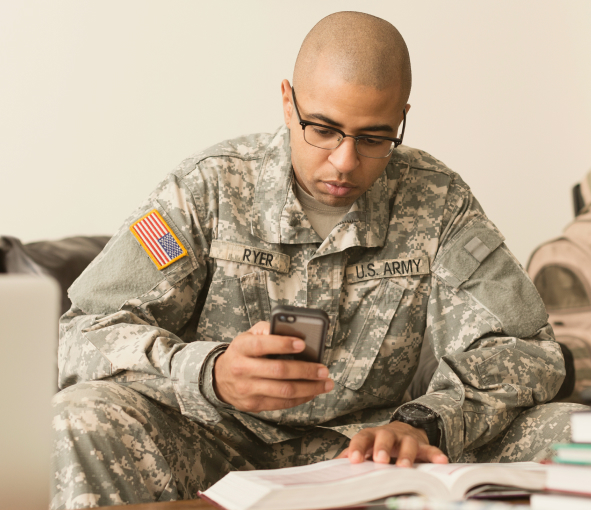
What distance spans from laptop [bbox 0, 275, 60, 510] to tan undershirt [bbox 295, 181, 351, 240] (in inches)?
39.3

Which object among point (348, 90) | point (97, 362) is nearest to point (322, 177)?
point (348, 90)

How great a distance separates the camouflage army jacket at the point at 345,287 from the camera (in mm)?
1265

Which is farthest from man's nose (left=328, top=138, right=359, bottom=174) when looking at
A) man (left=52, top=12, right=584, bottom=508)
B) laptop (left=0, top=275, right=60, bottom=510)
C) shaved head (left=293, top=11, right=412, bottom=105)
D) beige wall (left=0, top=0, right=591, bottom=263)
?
beige wall (left=0, top=0, right=591, bottom=263)

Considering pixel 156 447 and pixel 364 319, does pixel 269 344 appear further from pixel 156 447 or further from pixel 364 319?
pixel 364 319

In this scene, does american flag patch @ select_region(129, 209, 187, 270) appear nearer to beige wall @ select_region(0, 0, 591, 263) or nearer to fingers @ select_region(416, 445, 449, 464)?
fingers @ select_region(416, 445, 449, 464)

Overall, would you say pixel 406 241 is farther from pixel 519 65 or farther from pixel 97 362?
pixel 519 65

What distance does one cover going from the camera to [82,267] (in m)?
1.72

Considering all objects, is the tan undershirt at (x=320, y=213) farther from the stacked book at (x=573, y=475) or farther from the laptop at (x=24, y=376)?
the laptop at (x=24, y=376)

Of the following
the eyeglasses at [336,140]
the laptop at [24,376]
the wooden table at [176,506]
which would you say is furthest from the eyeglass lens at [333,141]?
the laptop at [24,376]

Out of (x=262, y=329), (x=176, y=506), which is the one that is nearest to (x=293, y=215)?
(x=262, y=329)

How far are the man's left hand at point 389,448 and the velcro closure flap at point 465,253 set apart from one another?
494mm

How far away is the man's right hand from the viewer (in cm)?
87

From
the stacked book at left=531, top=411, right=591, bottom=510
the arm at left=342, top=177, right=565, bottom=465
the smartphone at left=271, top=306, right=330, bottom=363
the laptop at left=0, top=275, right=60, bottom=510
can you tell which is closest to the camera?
the laptop at left=0, top=275, right=60, bottom=510

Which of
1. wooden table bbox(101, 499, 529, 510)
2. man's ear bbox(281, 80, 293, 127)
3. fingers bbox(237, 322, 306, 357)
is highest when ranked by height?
man's ear bbox(281, 80, 293, 127)
